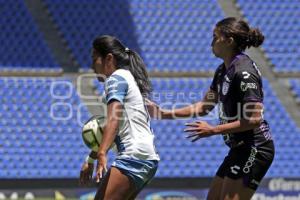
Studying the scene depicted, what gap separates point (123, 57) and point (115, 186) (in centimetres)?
86

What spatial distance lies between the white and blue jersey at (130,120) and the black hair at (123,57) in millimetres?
62

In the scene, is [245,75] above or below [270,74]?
above

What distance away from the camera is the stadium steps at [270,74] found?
10945 millimetres

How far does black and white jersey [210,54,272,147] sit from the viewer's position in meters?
4.62

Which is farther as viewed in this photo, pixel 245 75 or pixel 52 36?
pixel 52 36

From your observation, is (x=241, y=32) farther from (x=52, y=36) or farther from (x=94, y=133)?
(x=52, y=36)

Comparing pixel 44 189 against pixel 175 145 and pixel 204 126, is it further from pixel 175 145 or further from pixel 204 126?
pixel 204 126

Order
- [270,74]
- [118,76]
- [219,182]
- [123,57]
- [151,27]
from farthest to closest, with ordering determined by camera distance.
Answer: [151,27], [270,74], [219,182], [123,57], [118,76]

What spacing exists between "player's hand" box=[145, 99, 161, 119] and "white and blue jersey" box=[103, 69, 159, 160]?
0.60 feet

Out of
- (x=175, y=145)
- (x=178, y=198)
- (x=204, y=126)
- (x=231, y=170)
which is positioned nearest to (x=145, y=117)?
(x=204, y=126)

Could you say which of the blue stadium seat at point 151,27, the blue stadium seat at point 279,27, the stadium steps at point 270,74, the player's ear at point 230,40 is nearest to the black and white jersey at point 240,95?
the player's ear at point 230,40

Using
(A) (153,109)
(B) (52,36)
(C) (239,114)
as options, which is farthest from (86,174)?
(B) (52,36)

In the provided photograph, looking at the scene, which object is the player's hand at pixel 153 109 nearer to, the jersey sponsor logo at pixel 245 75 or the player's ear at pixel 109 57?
Answer: the player's ear at pixel 109 57

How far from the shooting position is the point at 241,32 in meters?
4.80
